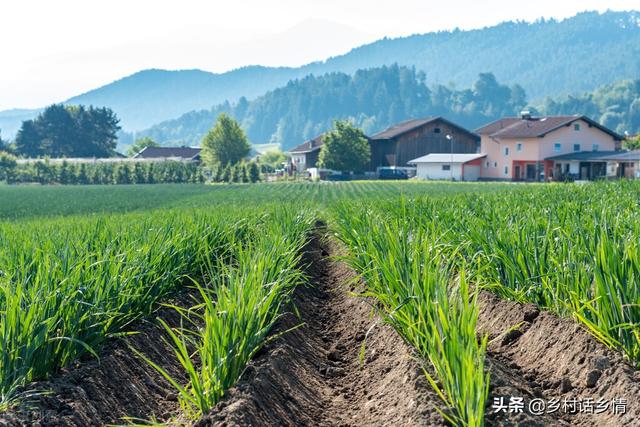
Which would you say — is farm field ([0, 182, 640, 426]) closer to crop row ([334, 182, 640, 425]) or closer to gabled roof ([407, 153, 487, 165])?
crop row ([334, 182, 640, 425])

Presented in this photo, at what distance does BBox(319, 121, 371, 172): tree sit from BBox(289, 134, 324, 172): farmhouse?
27.5 feet

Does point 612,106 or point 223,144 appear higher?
point 612,106

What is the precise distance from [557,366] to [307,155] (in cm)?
8651

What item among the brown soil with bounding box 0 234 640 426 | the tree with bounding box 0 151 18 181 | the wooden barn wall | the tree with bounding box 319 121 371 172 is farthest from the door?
the brown soil with bounding box 0 234 640 426

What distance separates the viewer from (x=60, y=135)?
103 metres

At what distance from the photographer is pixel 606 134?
64875mm

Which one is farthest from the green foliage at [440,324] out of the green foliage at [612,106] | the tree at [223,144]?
the green foliage at [612,106]

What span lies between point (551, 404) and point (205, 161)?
291ft

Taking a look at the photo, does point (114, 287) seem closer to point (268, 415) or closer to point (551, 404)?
point (268, 415)

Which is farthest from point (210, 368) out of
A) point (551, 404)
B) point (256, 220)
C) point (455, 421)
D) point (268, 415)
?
point (256, 220)

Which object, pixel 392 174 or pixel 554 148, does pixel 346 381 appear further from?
pixel 392 174

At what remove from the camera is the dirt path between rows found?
13.4ft

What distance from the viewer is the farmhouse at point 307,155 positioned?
91.0 metres

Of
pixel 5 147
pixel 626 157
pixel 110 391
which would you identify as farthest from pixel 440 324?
pixel 5 147
